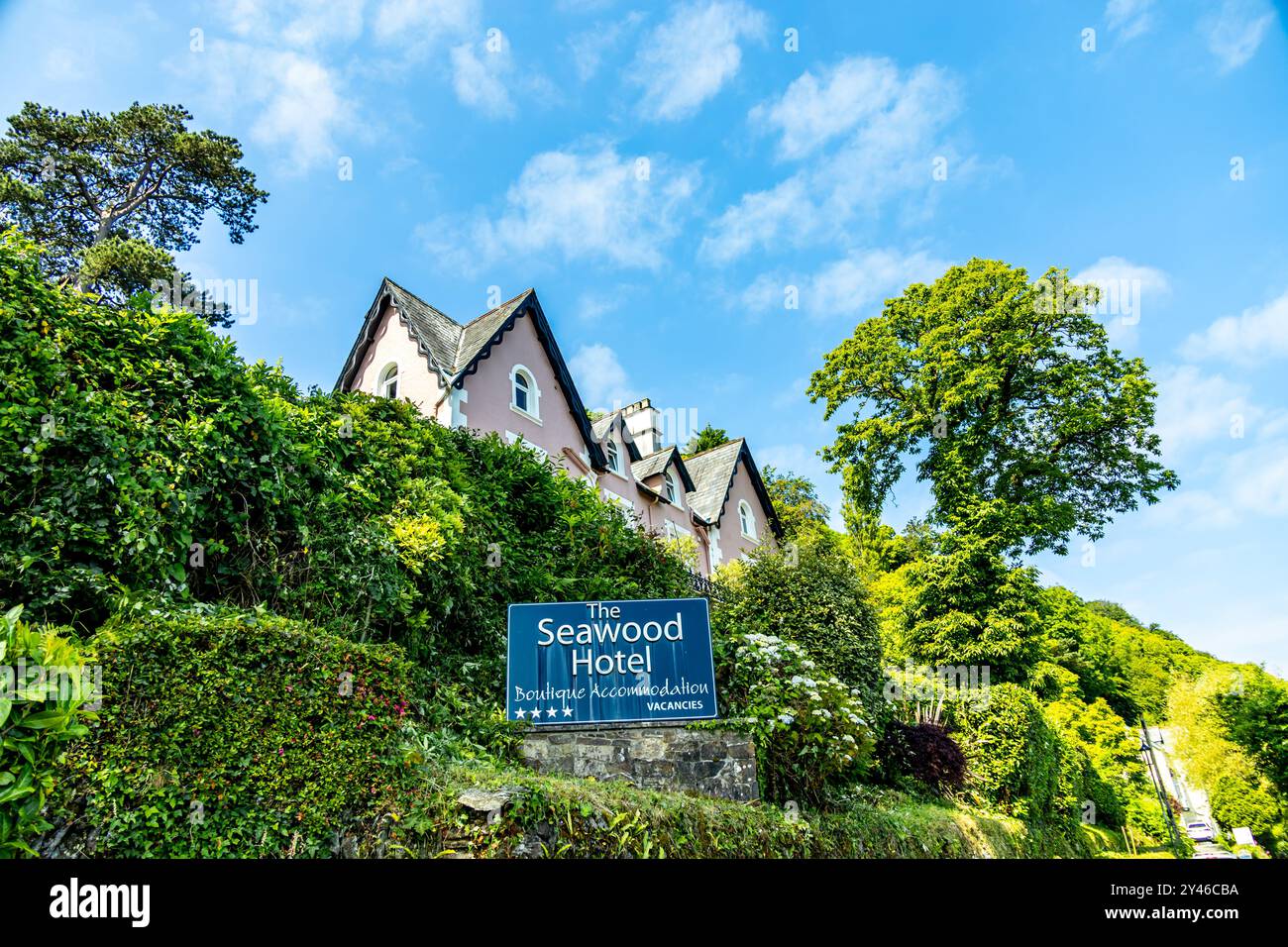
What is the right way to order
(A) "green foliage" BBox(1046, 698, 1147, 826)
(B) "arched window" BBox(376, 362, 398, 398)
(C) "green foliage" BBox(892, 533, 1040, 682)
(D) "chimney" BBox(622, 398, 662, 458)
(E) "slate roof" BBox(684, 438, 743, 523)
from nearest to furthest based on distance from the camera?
(B) "arched window" BBox(376, 362, 398, 398), (A) "green foliage" BBox(1046, 698, 1147, 826), (C) "green foliage" BBox(892, 533, 1040, 682), (E) "slate roof" BBox(684, 438, 743, 523), (D) "chimney" BBox(622, 398, 662, 458)

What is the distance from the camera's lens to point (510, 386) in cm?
2116

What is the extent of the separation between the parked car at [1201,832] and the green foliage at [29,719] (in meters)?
32.3

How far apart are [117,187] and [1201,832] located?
43782 mm

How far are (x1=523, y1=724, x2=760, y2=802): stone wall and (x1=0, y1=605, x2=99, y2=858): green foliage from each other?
5.61 metres

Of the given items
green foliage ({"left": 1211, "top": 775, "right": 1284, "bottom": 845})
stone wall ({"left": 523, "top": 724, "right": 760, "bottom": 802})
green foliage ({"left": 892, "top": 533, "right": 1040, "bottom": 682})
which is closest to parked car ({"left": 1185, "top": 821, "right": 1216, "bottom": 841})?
green foliage ({"left": 1211, "top": 775, "right": 1284, "bottom": 845})

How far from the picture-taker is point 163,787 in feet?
14.3

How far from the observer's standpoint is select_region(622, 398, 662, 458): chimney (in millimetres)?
32594

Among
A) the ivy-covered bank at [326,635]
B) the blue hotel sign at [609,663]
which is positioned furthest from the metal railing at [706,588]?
the blue hotel sign at [609,663]

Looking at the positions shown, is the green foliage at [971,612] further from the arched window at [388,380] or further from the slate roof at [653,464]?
the arched window at [388,380]

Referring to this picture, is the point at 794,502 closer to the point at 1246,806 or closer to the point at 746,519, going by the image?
the point at 746,519

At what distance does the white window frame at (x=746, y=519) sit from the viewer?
3309 cm

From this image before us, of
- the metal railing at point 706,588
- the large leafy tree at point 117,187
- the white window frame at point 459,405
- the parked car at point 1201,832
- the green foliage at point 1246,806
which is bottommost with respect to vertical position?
the parked car at point 1201,832

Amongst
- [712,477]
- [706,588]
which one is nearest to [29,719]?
[706,588]

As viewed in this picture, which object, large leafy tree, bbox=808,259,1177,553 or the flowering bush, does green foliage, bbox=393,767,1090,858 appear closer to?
the flowering bush
